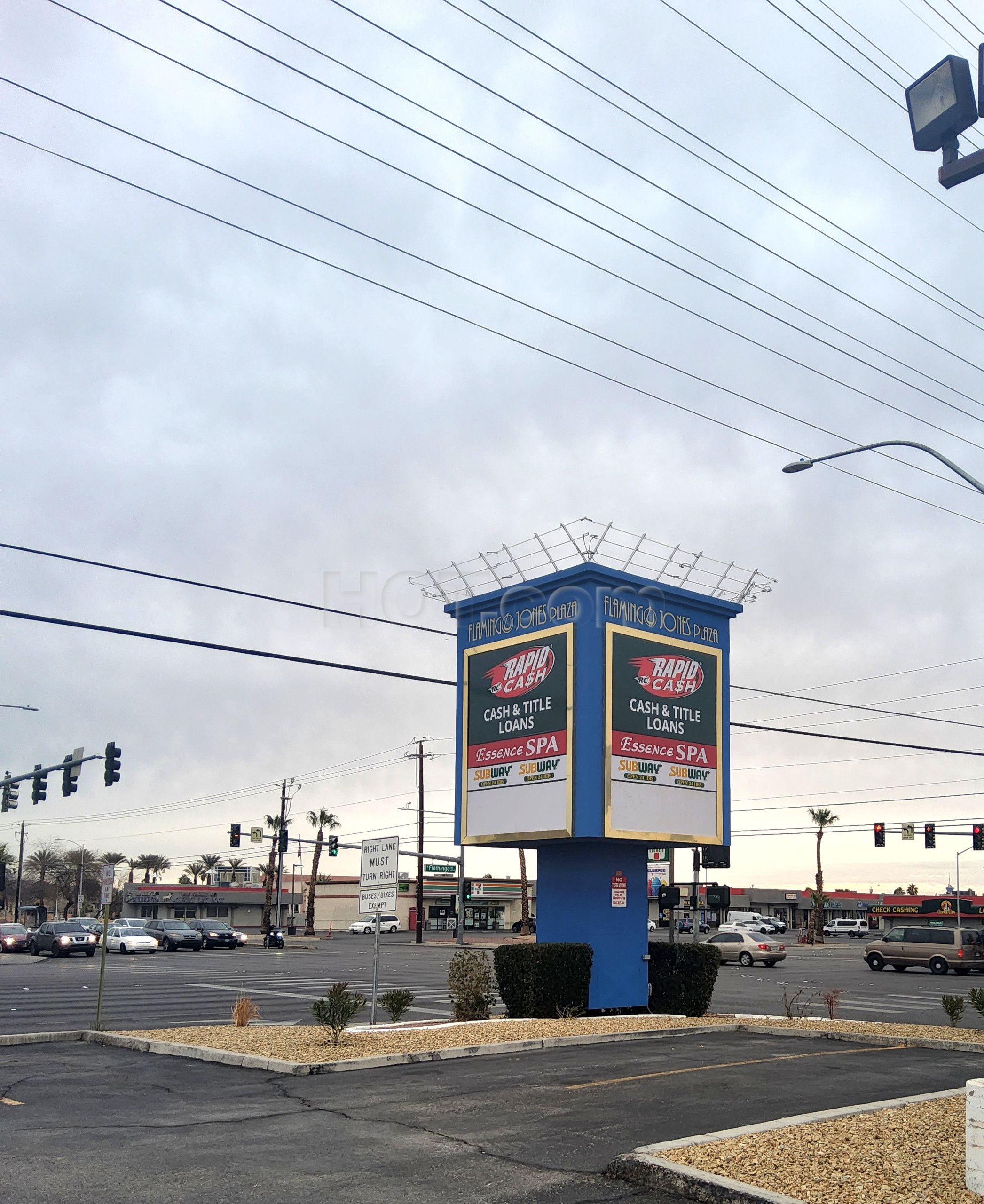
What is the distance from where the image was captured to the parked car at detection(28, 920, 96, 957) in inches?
2056

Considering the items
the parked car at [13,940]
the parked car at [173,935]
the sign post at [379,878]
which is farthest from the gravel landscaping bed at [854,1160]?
the parked car at [13,940]

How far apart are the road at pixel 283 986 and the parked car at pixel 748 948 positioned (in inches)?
26.9

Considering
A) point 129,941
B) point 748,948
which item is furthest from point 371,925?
point 748,948

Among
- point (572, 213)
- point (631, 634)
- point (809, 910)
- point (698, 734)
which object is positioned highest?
point (572, 213)

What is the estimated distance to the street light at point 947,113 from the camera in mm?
6648

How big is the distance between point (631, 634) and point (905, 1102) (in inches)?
442

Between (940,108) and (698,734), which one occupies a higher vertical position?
(940,108)

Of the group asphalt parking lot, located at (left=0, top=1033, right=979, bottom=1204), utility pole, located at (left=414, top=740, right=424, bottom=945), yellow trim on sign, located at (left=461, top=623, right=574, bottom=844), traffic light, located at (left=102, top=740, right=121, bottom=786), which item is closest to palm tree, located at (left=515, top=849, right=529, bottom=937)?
utility pole, located at (left=414, top=740, right=424, bottom=945)

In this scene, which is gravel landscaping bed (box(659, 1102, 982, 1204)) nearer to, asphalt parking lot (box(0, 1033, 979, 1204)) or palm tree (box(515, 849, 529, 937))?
asphalt parking lot (box(0, 1033, 979, 1204))

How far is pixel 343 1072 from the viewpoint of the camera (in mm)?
12922

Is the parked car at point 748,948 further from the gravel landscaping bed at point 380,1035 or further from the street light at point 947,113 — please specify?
the street light at point 947,113

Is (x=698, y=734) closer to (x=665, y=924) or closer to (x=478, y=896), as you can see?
(x=665, y=924)

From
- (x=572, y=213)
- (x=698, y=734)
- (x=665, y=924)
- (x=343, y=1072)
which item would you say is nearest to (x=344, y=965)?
(x=698, y=734)

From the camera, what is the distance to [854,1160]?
7.96 metres
